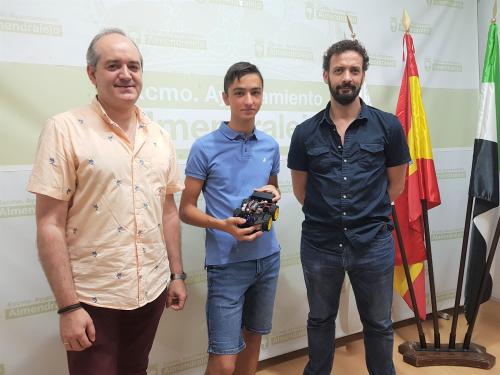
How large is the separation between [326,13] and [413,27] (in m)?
0.72

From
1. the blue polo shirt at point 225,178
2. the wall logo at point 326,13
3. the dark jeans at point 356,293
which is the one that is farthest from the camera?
the wall logo at point 326,13

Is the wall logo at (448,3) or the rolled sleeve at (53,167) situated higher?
the wall logo at (448,3)

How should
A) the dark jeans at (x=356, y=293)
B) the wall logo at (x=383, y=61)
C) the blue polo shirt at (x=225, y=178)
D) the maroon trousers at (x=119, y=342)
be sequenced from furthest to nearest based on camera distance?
the wall logo at (x=383, y=61), the dark jeans at (x=356, y=293), the blue polo shirt at (x=225, y=178), the maroon trousers at (x=119, y=342)

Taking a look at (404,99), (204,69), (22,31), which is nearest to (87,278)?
(22,31)

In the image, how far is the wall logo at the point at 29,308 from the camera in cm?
170

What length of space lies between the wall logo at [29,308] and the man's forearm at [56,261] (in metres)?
0.77

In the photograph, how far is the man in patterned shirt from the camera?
3.64ft

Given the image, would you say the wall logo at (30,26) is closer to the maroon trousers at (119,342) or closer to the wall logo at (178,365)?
the maroon trousers at (119,342)

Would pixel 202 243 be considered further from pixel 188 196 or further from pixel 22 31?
pixel 22 31

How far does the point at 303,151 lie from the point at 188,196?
0.55 metres

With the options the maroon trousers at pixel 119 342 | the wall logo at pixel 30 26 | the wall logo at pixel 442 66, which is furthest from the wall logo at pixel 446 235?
the wall logo at pixel 30 26

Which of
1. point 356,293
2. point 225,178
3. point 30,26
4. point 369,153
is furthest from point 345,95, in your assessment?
point 30,26

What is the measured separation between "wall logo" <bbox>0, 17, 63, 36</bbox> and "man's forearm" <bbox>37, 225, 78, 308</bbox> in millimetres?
988

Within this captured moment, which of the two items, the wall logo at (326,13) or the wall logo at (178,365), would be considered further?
the wall logo at (326,13)
